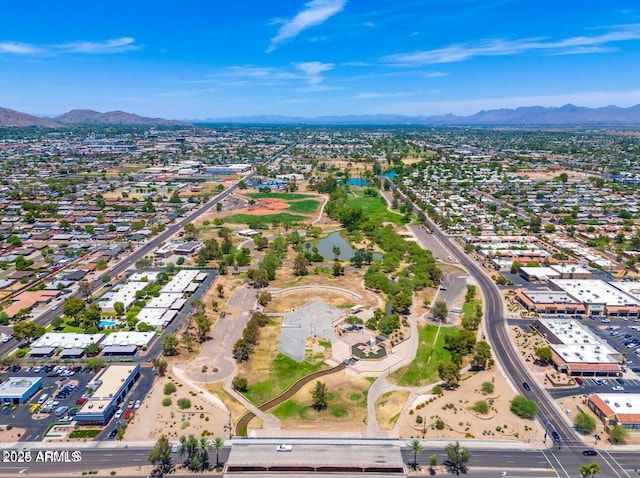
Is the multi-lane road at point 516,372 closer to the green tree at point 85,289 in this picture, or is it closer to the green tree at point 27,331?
the green tree at point 27,331

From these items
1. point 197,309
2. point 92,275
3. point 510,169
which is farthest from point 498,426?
point 510,169

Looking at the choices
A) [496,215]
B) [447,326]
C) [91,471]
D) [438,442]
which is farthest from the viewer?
[496,215]

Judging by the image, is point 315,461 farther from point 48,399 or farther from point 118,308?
point 118,308

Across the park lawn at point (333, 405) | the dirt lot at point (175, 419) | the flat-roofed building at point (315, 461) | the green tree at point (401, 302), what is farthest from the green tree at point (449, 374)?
the dirt lot at point (175, 419)

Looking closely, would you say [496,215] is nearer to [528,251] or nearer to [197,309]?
[528,251]

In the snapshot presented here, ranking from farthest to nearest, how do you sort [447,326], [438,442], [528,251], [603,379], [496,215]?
[496,215] → [528,251] → [447,326] → [603,379] → [438,442]

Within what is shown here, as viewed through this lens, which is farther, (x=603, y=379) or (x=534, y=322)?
(x=534, y=322)

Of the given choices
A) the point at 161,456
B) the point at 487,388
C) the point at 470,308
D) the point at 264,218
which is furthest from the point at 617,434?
the point at 264,218
